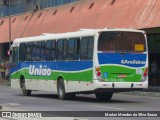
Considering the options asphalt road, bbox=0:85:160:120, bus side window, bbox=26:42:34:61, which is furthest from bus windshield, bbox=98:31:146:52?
bus side window, bbox=26:42:34:61

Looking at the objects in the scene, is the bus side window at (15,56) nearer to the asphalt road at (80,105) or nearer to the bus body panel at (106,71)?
the asphalt road at (80,105)

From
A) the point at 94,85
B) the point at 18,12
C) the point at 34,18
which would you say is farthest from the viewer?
the point at 18,12

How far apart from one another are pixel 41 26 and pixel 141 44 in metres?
26.6

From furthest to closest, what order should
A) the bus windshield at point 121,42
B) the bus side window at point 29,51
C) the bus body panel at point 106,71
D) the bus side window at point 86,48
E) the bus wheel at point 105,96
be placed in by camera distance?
the bus side window at point 29,51
the bus wheel at point 105,96
the bus side window at point 86,48
the bus windshield at point 121,42
the bus body panel at point 106,71

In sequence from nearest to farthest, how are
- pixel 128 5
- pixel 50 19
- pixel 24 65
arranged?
pixel 24 65 → pixel 128 5 → pixel 50 19

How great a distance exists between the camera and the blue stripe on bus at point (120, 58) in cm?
2289

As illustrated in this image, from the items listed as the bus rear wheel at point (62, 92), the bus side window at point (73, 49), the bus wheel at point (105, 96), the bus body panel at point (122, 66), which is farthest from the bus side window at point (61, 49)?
the bus body panel at point (122, 66)

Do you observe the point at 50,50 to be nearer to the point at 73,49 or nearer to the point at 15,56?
the point at 73,49

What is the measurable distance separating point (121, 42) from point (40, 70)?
6030 millimetres

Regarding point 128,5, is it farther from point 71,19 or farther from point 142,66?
point 142,66

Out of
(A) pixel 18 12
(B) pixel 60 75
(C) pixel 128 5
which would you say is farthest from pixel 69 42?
(A) pixel 18 12

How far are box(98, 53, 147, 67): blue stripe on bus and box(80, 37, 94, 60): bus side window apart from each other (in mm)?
539

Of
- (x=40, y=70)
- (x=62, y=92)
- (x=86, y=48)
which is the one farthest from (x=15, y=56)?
(x=86, y=48)

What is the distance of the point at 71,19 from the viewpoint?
1719 inches
